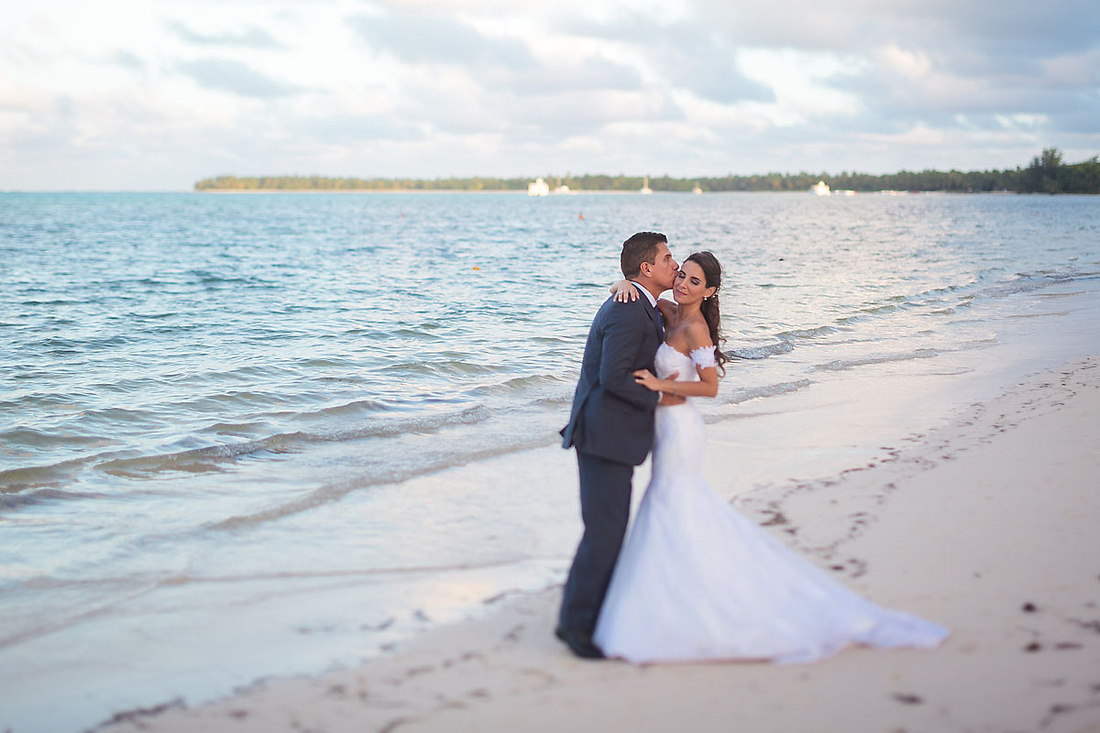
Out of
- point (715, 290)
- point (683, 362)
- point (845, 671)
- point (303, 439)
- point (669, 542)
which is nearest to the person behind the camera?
point (845, 671)

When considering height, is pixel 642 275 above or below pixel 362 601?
above

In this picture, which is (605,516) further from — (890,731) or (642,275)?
(890,731)

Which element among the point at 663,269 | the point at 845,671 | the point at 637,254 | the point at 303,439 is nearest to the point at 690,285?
the point at 663,269

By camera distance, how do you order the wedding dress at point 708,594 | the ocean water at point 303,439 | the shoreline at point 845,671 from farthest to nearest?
the ocean water at point 303,439 < the wedding dress at point 708,594 < the shoreline at point 845,671

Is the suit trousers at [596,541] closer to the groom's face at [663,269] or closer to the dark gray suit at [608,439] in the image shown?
the dark gray suit at [608,439]

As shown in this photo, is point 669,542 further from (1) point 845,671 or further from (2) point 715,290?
(2) point 715,290

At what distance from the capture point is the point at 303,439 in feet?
31.4

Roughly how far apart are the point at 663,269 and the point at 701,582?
163 cm

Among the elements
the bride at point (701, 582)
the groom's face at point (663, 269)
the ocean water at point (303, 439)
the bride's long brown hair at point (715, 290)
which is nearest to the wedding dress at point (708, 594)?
the bride at point (701, 582)

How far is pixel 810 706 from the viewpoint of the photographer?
3.85 metres

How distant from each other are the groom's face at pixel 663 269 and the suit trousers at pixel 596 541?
3.29ft

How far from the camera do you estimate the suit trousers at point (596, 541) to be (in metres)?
4.49

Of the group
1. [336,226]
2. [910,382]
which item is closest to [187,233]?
[336,226]

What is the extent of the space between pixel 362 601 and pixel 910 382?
8.75 m
